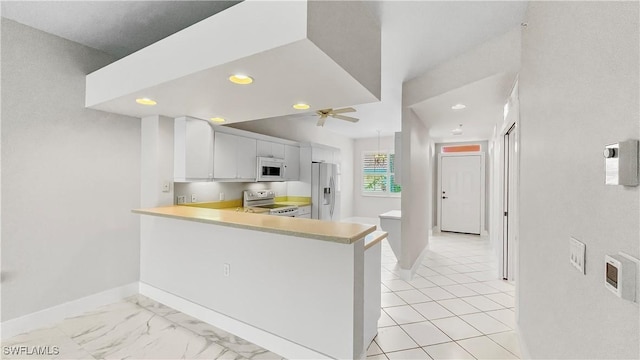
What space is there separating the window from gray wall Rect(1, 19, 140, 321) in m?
6.14

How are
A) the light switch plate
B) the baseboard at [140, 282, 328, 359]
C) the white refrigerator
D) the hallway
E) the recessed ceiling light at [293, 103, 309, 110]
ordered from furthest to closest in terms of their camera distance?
the white refrigerator, the recessed ceiling light at [293, 103, 309, 110], the hallway, the baseboard at [140, 282, 328, 359], the light switch plate

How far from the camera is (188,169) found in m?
3.32

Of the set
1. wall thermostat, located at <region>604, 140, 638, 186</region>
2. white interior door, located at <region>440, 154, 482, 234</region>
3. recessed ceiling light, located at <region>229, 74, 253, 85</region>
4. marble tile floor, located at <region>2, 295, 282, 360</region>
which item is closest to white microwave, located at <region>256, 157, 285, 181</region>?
marble tile floor, located at <region>2, 295, 282, 360</region>

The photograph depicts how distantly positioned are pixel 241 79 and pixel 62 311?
9.34ft

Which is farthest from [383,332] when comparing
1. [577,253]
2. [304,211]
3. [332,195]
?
[332,195]

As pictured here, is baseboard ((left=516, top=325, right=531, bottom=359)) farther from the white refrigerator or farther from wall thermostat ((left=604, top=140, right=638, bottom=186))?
the white refrigerator

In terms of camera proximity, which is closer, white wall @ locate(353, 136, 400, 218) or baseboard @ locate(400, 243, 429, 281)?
baseboard @ locate(400, 243, 429, 281)

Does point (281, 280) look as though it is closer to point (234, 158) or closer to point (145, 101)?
point (145, 101)

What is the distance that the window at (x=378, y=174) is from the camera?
7.91 meters

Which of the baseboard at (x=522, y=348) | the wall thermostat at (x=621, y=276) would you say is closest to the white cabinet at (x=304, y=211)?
the baseboard at (x=522, y=348)

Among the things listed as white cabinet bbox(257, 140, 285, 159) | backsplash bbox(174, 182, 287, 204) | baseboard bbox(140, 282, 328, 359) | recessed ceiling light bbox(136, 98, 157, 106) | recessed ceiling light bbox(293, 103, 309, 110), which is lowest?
baseboard bbox(140, 282, 328, 359)

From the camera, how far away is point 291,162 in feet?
17.5

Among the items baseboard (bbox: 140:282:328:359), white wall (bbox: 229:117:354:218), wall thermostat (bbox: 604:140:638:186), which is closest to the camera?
wall thermostat (bbox: 604:140:638:186)

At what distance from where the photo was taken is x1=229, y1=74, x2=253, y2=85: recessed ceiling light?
77.2 inches
